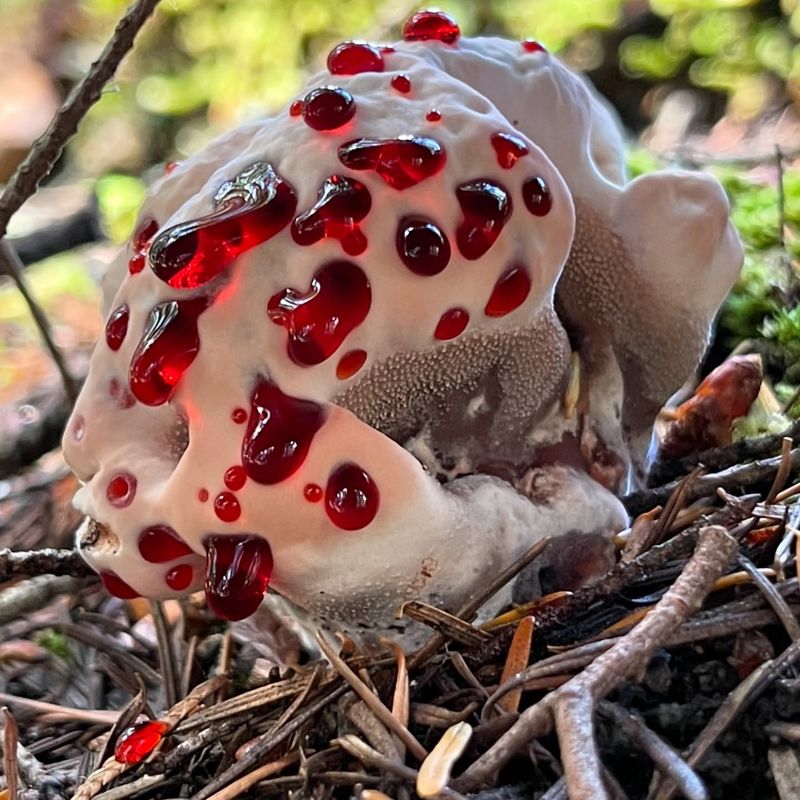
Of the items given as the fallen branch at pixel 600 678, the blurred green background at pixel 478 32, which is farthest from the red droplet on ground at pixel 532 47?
the blurred green background at pixel 478 32

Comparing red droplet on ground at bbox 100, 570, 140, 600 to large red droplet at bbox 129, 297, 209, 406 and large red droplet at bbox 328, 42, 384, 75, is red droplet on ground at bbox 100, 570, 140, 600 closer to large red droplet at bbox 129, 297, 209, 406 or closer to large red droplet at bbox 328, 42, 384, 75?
large red droplet at bbox 129, 297, 209, 406

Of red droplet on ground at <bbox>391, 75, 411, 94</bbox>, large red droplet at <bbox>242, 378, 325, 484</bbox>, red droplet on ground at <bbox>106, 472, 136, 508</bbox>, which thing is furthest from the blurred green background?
red droplet on ground at <bbox>106, 472, 136, 508</bbox>

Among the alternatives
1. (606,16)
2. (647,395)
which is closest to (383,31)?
(606,16)

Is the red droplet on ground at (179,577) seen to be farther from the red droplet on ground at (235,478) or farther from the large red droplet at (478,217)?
the large red droplet at (478,217)

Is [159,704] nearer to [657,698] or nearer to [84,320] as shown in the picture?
[657,698]

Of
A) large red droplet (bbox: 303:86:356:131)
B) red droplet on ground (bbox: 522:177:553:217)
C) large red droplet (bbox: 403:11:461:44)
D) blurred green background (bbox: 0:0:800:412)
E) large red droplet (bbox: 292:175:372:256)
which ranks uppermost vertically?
large red droplet (bbox: 303:86:356:131)

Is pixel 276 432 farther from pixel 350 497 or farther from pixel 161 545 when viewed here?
pixel 161 545
